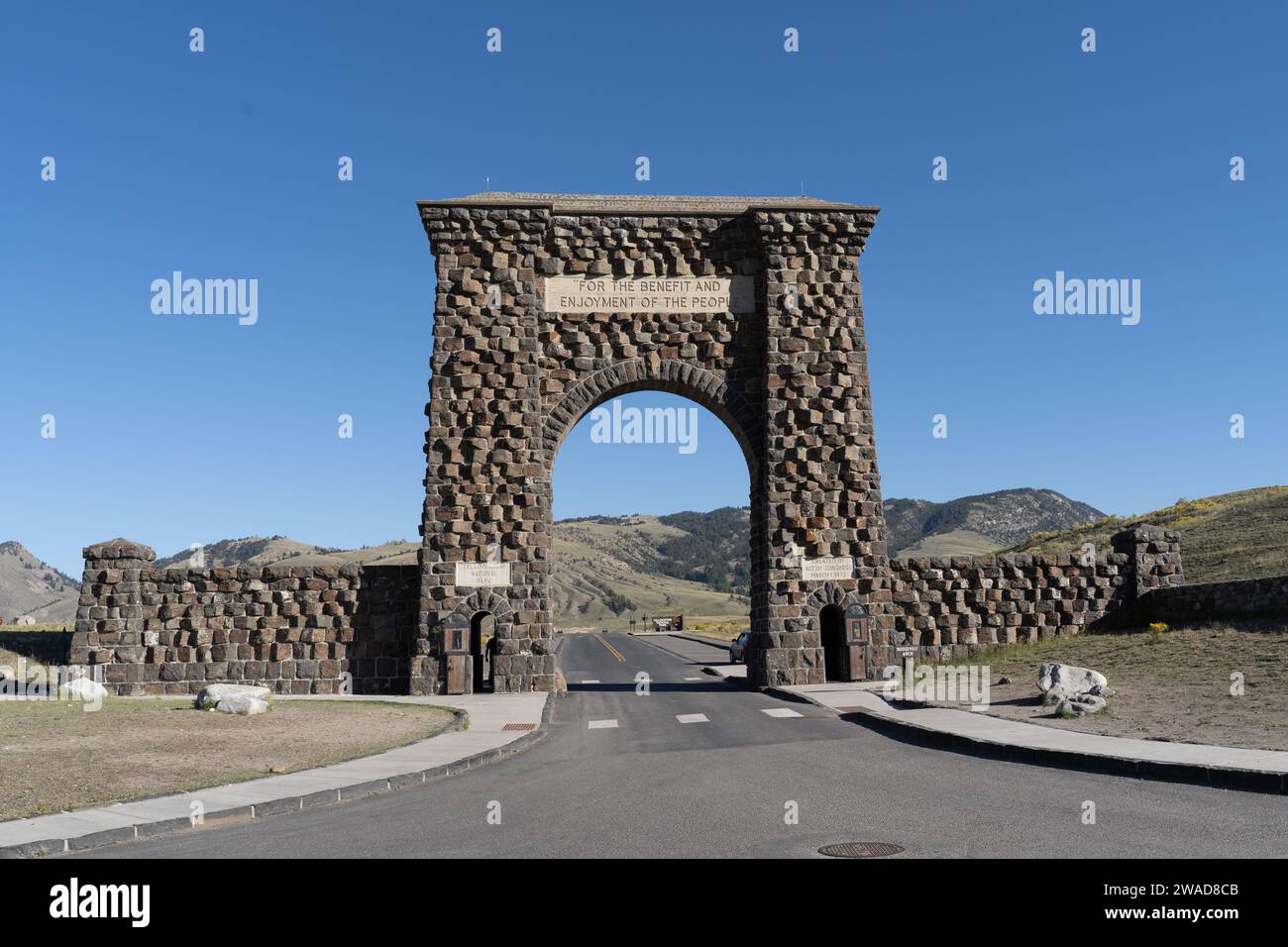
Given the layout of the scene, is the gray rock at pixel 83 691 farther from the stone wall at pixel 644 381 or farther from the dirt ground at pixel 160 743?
the stone wall at pixel 644 381

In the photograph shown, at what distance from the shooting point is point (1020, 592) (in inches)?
1037

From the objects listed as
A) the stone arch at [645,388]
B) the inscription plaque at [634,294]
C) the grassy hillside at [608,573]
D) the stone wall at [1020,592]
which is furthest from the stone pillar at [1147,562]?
the grassy hillside at [608,573]

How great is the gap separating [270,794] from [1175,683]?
15.7 metres

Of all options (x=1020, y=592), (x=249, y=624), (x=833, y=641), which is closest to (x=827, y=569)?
(x=833, y=641)

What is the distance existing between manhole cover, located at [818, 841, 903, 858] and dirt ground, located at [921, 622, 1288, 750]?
662cm

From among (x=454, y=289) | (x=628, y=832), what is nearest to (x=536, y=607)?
(x=454, y=289)

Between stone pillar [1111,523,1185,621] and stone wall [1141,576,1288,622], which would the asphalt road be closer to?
stone wall [1141,576,1288,622]

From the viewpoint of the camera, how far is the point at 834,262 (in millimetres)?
26141

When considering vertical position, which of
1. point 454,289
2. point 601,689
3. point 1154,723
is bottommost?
point 601,689

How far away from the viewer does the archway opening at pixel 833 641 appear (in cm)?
2470

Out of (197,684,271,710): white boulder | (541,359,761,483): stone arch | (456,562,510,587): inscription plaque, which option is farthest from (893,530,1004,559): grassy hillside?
(197,684,271,710): white boulder

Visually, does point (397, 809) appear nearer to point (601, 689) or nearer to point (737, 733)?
point (737, 733)
